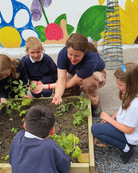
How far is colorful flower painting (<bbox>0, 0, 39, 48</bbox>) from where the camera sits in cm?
417

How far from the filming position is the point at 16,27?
438cm

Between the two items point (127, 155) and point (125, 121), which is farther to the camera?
point (127, 155)

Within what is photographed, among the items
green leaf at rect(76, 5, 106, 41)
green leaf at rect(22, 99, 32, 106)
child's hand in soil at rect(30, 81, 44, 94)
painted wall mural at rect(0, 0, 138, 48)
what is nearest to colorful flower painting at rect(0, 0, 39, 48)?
painted wall mural at rect(0, 0, 138, 48)

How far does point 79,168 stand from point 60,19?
3.46 metres

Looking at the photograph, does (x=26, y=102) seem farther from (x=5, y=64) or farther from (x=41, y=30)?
(x=41, y=30)

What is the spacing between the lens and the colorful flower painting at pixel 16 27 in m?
4.17

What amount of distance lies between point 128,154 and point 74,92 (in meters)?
1.13

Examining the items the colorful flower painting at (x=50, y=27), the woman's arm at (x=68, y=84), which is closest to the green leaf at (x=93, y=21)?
the colorful flower painting at (x=50, y=27)

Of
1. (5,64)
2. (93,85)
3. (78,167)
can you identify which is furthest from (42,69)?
(78,167)

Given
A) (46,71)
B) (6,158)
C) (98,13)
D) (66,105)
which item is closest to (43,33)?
(98,13)

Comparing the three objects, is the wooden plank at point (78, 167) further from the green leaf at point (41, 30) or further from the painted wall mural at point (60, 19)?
the green leaf at point (41, 30)

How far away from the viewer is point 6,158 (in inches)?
67.2

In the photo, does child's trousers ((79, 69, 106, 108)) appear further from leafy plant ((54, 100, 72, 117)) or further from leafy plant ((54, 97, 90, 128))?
leafy plant ((54, 100, 72, 117))

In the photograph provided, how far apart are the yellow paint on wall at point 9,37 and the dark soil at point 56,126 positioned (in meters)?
2.57
